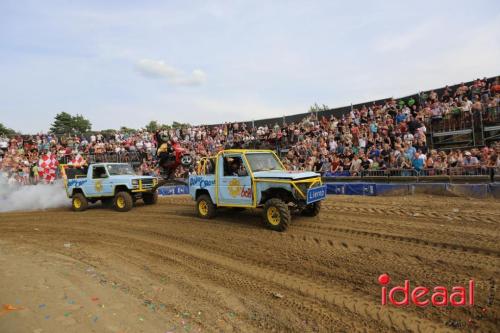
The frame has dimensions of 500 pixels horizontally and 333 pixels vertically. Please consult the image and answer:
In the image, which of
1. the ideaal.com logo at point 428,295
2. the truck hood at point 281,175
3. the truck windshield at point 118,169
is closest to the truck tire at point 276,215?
the truck hood at point 281,175

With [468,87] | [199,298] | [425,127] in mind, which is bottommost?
[199,298]

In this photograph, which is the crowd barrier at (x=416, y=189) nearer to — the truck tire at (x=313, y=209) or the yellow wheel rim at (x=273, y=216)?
the truck tire at (x=313, y=209)

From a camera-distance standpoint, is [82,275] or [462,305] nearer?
[462,305]

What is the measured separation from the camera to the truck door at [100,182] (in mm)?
12406

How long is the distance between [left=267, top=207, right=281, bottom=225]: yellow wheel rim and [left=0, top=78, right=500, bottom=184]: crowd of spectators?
6.75 meters

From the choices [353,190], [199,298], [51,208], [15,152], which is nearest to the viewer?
[199,298]

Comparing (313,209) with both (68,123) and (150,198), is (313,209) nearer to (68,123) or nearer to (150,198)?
(150,198)

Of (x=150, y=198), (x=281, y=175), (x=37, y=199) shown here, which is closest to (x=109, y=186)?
Answer: (x=150, y=198)

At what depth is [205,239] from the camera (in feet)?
25.5

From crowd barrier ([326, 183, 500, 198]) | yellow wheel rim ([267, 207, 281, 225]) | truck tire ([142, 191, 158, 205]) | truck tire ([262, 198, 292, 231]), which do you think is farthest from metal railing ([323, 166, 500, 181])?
truck tire ([142, 191, 158, 205])

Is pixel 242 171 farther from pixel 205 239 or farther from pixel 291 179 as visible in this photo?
pixel 205 239

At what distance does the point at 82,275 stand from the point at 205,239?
2814mm

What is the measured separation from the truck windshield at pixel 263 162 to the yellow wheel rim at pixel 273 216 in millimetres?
1236

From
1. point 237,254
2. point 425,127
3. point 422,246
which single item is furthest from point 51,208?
point 425,127
